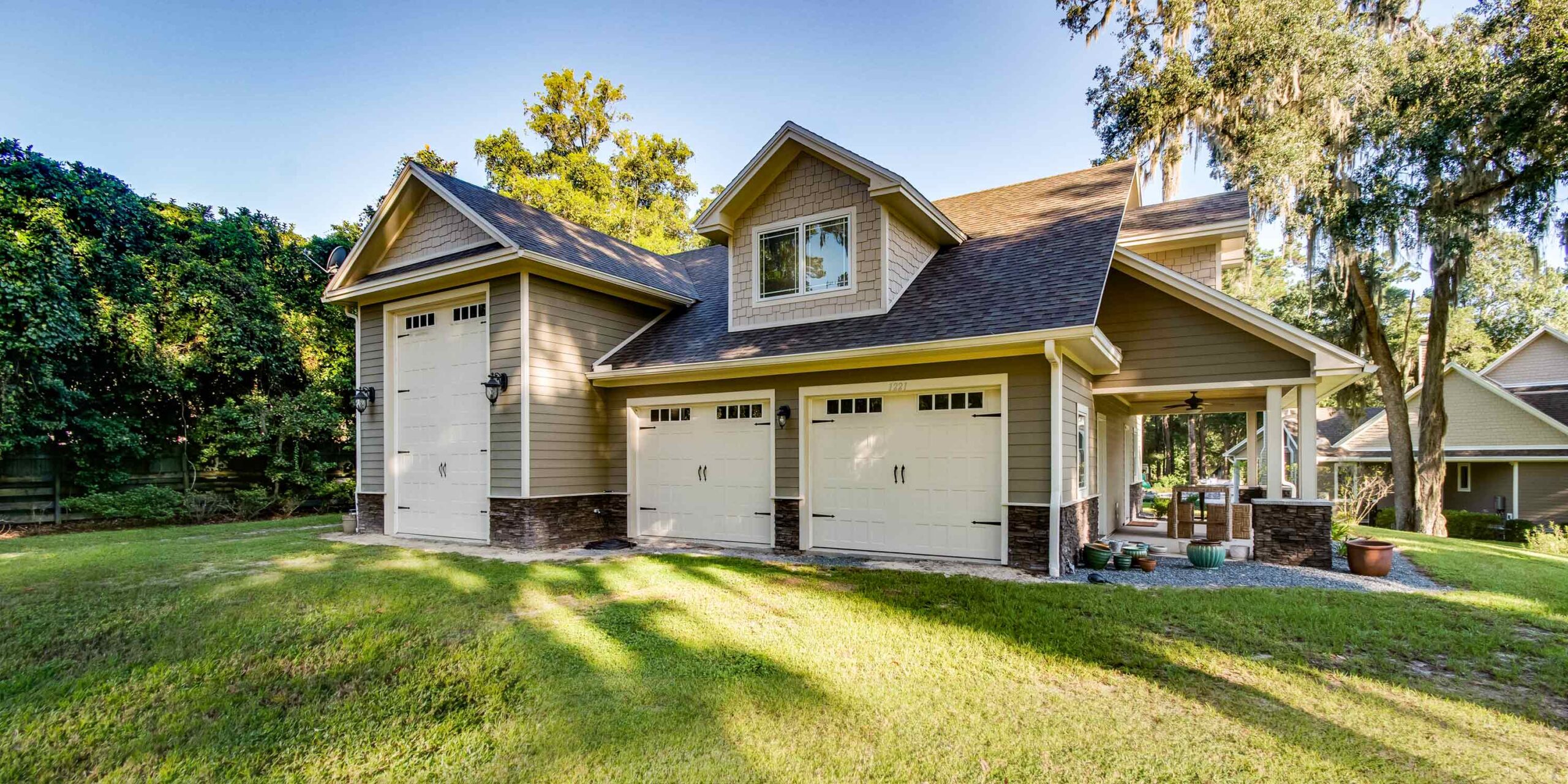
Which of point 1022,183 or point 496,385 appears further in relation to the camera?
point 1022,183

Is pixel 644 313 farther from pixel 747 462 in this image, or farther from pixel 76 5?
pixel 76 5

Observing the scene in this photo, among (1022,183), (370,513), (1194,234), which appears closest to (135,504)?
(370,513)

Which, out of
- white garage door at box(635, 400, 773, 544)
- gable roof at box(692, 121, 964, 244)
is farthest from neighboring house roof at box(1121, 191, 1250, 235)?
white garage door at box(635, 400, 773, 544)

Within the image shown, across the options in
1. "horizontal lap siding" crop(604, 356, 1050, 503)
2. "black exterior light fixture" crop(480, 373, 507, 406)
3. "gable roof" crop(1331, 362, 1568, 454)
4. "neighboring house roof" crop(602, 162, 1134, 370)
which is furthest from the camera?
"gable roof" crop(1331, 362, 1568, 454)

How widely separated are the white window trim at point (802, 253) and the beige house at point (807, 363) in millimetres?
35

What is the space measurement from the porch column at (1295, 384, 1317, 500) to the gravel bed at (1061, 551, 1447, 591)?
0.92 metres

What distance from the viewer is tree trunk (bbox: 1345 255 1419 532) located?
14828 millimetres

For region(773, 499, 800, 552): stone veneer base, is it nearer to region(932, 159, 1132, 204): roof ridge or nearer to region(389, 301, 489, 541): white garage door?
region(389, 301, 489, 541): white garage door

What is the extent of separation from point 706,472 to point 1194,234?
26.2ft

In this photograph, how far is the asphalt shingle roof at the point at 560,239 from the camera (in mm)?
9195

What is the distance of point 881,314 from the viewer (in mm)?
8578

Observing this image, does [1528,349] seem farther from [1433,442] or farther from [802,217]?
[802,217]

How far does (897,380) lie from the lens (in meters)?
8.08

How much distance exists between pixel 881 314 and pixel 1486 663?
6.07m
